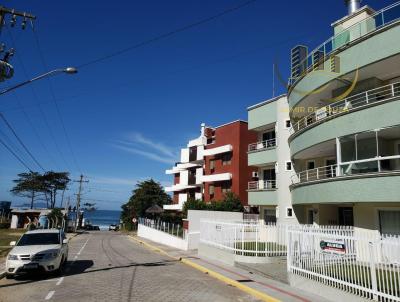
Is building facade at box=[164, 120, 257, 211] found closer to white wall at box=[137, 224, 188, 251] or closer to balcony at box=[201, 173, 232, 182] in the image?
balcony at box=[201, 173, 232, 182]

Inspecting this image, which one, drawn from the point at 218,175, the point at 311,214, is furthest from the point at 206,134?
the point at 311,214

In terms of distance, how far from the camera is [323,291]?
454 inches

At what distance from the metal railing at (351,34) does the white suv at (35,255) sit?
15.4 m

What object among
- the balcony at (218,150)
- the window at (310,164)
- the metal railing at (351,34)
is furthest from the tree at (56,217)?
the metal railing at (351,34)

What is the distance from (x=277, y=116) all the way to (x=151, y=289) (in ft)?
61.2

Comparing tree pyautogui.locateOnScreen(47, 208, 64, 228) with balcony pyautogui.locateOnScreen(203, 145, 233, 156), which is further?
tree pyautogui.locateOnScreen(47, 208, 64, 228)

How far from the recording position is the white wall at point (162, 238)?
28.7 m

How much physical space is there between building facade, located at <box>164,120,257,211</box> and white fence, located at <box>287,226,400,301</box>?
27.1 meters

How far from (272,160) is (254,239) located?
11.0 m

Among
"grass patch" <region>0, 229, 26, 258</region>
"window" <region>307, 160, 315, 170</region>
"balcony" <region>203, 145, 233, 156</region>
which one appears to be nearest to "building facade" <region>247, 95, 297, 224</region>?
"window" <region>307, 160, 315, 170</region>

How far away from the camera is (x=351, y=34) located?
724 inches

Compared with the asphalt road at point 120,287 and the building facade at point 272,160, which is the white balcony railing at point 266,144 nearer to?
the building facade at point 272,160

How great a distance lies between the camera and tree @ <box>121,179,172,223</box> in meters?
67.3

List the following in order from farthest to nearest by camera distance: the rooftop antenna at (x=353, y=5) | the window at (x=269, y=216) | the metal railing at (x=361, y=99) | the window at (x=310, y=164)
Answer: the window at (x=269, y=216), the window at (x=310, y=164), the rooftop antenna at (x=353, y=5), the metal railing at (x=361, y=99)
